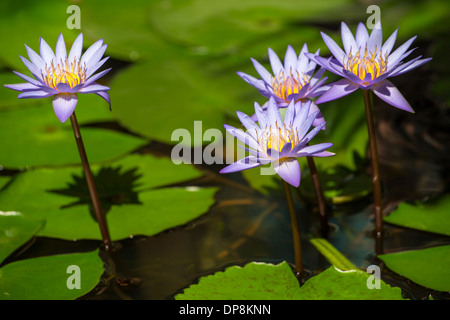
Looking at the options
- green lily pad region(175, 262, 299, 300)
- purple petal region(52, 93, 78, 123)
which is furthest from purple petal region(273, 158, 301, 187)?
purple petal region(52, 93, 78, 123)

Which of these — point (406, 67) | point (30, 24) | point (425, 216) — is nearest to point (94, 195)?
point (406, 67)

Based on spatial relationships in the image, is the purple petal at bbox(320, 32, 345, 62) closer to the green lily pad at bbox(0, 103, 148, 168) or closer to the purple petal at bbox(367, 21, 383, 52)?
the purple petal at bbox(367, 21, 383, 52)

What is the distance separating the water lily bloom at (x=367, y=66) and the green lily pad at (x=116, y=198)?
77cm

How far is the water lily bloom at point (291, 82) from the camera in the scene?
1.61 meters

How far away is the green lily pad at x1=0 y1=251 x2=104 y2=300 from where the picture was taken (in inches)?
64.4

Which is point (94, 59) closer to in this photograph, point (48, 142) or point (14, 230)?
point (14, 230)

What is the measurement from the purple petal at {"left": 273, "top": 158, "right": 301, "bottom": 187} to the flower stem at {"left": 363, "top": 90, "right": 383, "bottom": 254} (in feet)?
1.11

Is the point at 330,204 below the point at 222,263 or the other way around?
the other way around

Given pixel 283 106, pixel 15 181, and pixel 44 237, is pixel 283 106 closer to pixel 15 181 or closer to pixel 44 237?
pixel 44 237

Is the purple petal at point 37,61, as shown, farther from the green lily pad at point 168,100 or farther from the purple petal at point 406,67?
the purple petal at point 406,67

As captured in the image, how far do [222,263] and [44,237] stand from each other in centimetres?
68

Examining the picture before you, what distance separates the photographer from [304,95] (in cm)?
162
